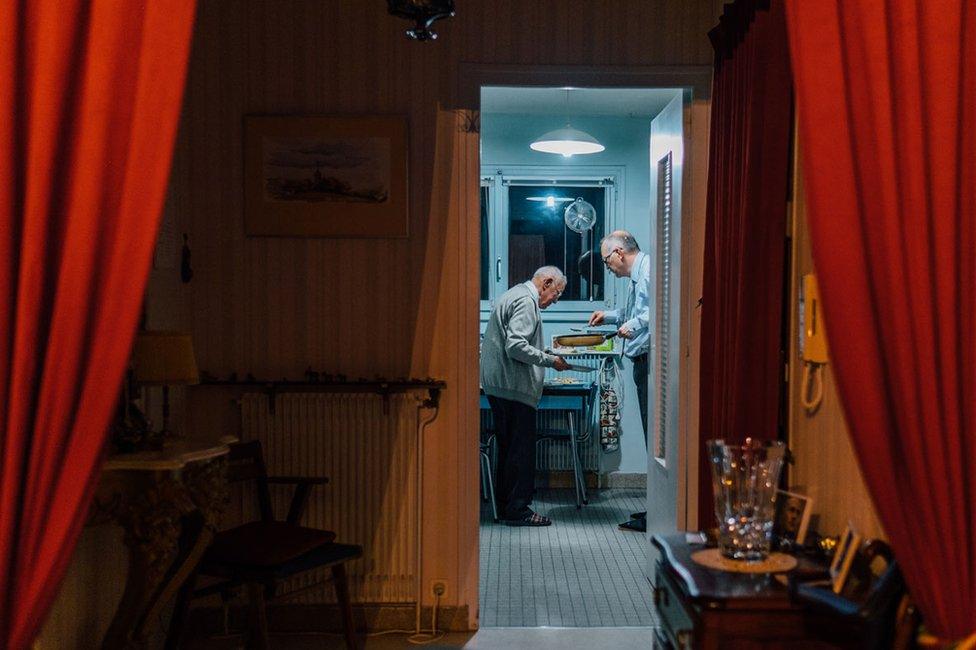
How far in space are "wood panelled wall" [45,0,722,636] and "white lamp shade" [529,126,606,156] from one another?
6.46 feet

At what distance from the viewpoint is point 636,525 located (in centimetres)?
543

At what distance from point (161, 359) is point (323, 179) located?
1.13 metres

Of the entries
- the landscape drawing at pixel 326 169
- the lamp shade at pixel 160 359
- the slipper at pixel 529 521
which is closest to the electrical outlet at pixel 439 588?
the lamp shade at pixel 160 359

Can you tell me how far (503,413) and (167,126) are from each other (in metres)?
4.27

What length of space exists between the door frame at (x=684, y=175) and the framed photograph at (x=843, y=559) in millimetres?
1828

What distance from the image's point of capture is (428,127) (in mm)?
3662

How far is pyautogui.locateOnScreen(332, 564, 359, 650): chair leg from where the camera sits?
10.9 feet

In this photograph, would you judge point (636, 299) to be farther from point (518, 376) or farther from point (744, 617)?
point (744, 617)

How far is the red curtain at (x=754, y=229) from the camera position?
2465mm

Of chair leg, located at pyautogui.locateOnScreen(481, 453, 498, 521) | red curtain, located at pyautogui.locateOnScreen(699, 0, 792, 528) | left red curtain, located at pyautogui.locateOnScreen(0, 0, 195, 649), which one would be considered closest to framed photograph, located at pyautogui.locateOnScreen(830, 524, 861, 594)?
red curtain, located at pyautogui.locateOnScreen(699, 0, 792, 528)

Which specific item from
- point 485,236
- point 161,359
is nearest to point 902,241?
point 161,359

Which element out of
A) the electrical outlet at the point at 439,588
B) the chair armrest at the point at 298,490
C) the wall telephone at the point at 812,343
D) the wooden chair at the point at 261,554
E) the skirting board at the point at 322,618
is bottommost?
the skirting board at the point at 322,618

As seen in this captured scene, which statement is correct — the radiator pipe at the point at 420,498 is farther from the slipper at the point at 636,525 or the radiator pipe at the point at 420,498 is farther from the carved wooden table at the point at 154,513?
the slipper at the point at 636,525

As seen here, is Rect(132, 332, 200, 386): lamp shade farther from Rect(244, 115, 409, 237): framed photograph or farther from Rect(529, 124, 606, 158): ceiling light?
Rect(529, 124, 606, 158): ceiling light
